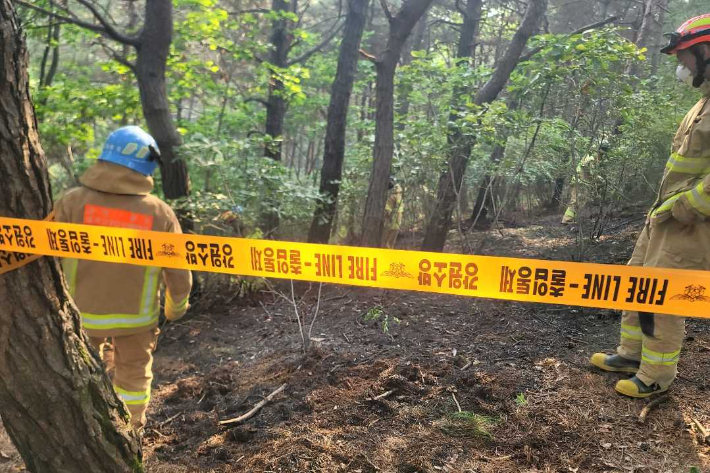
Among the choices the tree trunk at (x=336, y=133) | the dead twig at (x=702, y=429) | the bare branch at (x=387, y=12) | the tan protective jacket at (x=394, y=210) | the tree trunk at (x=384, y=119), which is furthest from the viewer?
the tan protective jacket at (x=394, y=210)

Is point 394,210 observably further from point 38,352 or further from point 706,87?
point 38,352

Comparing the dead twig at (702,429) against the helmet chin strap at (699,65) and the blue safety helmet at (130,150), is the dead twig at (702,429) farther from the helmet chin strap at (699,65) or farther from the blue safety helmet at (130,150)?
the blue safety helmet at (130,150)

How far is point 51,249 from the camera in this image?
75.5 inches

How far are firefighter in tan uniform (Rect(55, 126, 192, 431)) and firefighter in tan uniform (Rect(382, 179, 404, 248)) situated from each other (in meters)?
3.38

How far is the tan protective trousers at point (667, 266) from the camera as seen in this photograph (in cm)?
247

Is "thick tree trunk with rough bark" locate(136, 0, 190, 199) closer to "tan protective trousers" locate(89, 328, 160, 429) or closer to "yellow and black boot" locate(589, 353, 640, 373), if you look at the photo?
"tan protective trousers" locate(89, 328, 160, 429)

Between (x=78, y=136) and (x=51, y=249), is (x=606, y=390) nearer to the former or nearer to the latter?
(x=51, y=249)

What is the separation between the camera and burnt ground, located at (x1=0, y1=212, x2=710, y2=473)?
2244 mm

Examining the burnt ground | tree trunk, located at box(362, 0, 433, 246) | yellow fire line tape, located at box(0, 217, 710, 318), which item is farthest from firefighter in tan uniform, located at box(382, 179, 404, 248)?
yellow fire line tape, located at box(0, 217, 710, 318)

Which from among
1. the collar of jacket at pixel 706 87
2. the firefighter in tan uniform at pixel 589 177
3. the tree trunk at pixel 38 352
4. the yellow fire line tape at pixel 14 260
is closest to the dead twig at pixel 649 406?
the collar of jacket at pixel 706 87

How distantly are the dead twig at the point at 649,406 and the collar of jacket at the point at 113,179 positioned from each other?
3225 millimetres

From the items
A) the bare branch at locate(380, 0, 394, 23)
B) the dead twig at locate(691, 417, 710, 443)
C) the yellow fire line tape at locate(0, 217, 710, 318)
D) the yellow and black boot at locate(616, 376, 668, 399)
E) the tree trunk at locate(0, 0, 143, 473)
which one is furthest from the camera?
the bare branch at locate(380, 0, 394, 23)

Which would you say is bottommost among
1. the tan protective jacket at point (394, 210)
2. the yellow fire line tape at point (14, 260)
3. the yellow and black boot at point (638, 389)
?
the yellow and black boot at point (638, 389)

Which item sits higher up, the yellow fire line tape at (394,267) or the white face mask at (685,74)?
the white face mask at (685,74)
